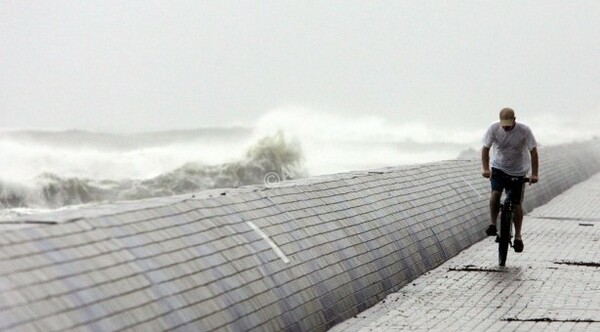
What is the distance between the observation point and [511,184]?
1237 cm

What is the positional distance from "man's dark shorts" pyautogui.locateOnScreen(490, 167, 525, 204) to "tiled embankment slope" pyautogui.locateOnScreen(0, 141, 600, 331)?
33.8 inches

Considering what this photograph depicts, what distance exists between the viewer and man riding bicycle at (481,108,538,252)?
1228cm

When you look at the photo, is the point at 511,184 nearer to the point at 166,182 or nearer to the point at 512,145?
the point at 512,145

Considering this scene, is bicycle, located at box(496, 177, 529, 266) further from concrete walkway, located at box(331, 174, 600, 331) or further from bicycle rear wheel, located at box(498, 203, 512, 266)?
concrete walkway, located at box(331, 174, 600, 331)

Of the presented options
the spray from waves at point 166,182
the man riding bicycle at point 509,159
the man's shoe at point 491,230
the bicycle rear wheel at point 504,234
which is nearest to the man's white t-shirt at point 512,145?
the man riding bicycle at point 509,159

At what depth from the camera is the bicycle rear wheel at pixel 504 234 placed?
11898mm

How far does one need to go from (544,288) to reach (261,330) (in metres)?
3.65

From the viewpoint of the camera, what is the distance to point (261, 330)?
24.4 ft

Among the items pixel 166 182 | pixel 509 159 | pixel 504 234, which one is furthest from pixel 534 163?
pixel 166 182

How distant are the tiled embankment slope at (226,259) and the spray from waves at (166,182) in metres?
13.2

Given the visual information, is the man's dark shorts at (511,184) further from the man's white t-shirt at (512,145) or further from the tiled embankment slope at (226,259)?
the tiled embankment slope at (226,259)

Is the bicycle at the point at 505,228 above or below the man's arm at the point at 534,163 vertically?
below

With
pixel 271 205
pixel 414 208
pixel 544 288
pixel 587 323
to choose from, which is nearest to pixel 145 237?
pixel 271 205

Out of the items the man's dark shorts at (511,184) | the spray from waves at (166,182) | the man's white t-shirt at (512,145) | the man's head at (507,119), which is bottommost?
the spray from waves at (166,182)
